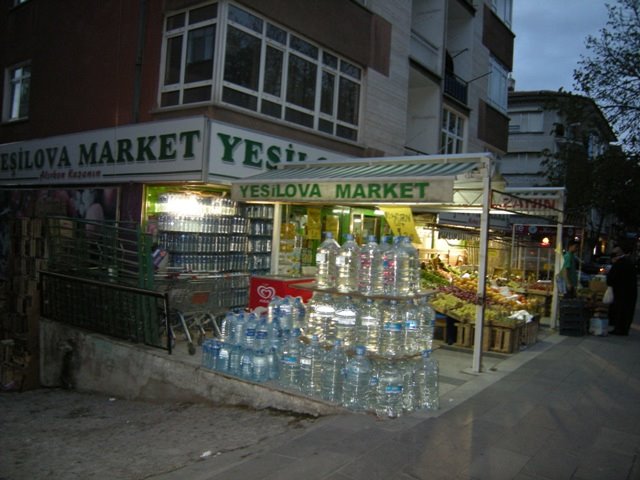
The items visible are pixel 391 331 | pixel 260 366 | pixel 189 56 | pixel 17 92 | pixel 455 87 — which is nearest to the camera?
pixel 391 331

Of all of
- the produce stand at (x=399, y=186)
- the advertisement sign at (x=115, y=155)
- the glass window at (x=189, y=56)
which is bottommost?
the produce stand at (x=399, y=186)

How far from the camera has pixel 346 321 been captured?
5.77 m

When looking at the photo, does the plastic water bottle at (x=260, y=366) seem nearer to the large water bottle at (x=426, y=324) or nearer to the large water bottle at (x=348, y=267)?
the large water bottle at (x=348, y=267)

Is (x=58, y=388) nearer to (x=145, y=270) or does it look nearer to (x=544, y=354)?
(x=145, y=270)

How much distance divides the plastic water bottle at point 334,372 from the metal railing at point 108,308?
2579 mm

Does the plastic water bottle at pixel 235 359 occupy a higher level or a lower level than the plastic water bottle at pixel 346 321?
lower

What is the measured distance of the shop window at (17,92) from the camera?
1422cm

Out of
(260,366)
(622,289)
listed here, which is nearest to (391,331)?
(260,366)

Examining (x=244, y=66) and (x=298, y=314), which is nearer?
(x=298, y=314)

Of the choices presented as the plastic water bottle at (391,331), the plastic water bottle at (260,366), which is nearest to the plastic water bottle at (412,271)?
the plastic water bottle at (391,331)

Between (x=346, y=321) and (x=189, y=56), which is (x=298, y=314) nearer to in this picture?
(x=346, y=321)

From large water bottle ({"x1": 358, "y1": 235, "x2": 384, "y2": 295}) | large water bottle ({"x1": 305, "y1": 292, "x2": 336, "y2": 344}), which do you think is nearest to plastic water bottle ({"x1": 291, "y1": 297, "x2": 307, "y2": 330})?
large water bottle ({"x1": 305, "y1": 292, "x2": 336, "y2": 344})

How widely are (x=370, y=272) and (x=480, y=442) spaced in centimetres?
203

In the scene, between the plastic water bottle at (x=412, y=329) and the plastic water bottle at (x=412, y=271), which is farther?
the plastic water bottle at (x=412, y=271)
